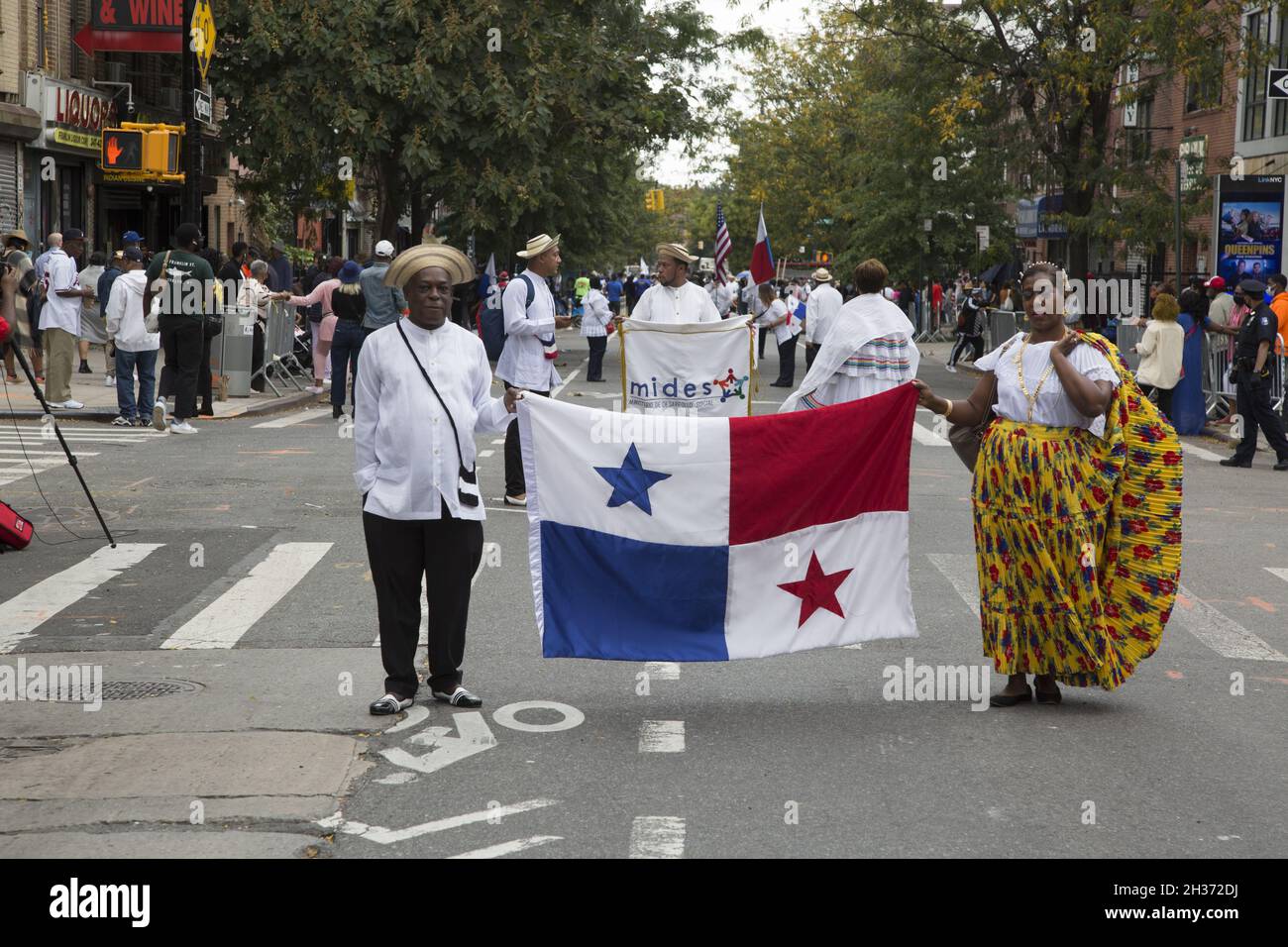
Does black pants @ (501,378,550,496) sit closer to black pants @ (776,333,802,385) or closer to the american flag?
the american flag

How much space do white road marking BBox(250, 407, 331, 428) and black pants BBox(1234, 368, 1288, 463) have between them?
1064 centimetres

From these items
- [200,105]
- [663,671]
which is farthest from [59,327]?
[663,671]

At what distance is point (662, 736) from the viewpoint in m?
6.85

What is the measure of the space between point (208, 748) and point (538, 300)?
6681 millimetres

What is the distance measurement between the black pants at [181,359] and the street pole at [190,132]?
2985mm

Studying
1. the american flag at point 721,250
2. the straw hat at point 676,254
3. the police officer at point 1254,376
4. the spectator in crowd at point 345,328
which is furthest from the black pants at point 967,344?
the straw hat at point 676,254

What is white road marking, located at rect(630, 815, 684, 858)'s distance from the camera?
533 cm

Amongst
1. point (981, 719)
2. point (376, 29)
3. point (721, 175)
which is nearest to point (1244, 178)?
point (376, 29)

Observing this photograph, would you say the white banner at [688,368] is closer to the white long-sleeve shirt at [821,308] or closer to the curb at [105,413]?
the curb at [105,413]

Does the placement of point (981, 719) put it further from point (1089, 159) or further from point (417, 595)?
point (1089, 159)

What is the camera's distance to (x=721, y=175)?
269 feet

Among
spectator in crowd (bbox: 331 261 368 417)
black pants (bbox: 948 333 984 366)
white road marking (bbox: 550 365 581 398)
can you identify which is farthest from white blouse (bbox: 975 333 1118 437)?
black pants (bbox: 948 333 984 366)

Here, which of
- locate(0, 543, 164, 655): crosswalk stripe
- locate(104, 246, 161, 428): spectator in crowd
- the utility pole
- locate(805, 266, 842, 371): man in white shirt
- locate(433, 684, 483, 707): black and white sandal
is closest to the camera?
locate(433, 684, 483, 707): black and white sandal

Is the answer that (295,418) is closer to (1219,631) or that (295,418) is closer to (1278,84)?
(1219,631)
